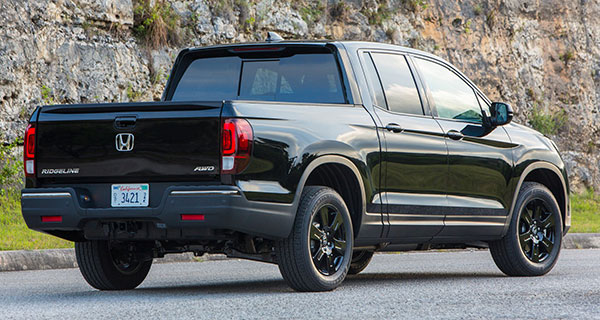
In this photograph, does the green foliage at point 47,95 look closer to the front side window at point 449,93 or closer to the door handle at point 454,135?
the front side window at point 449,93

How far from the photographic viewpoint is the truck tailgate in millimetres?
6801

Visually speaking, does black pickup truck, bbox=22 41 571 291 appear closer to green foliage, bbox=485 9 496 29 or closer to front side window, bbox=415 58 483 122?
front side window, bbox=415 58 483 122

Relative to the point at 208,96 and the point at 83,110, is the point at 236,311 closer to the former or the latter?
the point at 83,110

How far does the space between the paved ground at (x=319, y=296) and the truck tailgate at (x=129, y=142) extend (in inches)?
34.9

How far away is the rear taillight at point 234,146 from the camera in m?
6.70

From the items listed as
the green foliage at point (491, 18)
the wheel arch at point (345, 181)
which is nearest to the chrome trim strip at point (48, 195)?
the wheel arch at point (345, 181)

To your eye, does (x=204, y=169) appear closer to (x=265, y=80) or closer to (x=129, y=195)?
(x=129, y=195)

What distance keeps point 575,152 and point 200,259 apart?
51.1 ft

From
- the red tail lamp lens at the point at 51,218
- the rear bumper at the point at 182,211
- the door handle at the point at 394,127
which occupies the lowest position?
the red tail lamp lens at the point at 51,218

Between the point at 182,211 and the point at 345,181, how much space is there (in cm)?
151

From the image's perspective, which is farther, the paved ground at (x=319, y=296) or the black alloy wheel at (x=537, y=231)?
the black alloy wheel at (x=537, y=231)

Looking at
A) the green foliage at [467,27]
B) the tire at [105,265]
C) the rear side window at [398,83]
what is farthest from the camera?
the green foliage at [467,27]

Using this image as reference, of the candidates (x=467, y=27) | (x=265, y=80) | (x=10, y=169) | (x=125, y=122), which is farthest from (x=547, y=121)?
(x=125, y=122)

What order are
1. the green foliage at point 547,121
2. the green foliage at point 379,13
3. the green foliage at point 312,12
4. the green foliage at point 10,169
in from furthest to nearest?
the green foliage at point 547,121
the green foliage at point 379,13
the green foliage at point 312,12
the green foliage at point 10,169
